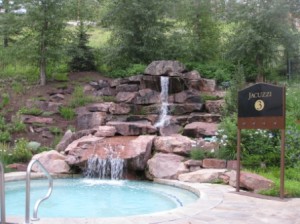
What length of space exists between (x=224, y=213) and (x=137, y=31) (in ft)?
42.4

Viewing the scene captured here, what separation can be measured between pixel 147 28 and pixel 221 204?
1222cm

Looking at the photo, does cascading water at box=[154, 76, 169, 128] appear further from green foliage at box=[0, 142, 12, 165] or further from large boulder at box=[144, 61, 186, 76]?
green foliage at box=[0, 142, 12, 165]

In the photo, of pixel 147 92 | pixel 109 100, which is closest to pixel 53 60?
pixel 109 100

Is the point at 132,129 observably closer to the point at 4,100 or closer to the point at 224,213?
the point at 4,100

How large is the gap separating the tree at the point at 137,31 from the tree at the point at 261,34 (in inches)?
129

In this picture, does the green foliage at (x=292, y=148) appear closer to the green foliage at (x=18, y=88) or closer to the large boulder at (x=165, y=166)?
the large boulder at (x=165, y=166)

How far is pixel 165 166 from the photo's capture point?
376 inches

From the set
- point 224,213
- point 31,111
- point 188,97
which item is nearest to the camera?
point 224,213

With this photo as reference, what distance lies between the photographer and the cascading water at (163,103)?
517 inches

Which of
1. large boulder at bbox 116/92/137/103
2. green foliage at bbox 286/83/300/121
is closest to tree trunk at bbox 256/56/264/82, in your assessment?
green foliage at bbox 286/83/300/121

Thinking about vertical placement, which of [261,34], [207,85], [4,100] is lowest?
[4,100]

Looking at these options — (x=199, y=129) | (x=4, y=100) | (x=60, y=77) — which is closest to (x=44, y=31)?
(x=60, y=77)

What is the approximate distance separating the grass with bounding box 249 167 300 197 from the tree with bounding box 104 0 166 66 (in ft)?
32.0

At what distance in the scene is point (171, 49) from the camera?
17797 millimetres
